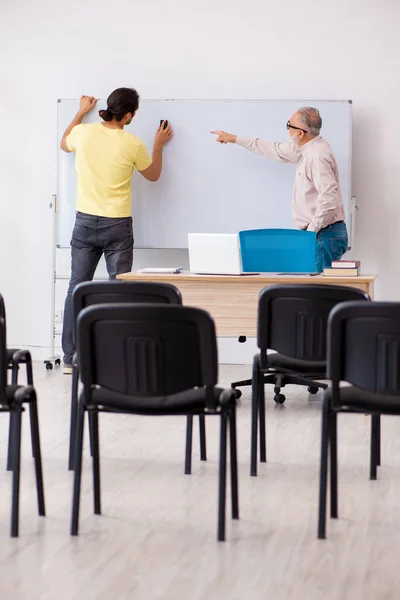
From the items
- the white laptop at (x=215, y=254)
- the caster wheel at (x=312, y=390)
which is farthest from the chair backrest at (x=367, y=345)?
the caster wheel at (x=312, y=390)

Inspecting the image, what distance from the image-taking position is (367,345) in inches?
114

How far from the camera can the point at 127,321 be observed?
2.90 metres

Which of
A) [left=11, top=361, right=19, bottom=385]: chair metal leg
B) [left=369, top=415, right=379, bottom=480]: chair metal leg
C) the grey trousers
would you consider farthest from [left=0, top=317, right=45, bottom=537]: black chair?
the grey trousers

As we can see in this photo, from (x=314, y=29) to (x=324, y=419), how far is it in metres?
4.63

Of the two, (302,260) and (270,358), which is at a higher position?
(302,260)

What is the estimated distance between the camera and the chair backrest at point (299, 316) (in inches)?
144

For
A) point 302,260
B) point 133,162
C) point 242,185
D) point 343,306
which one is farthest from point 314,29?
point 343,306

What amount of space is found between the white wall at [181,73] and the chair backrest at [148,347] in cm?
428

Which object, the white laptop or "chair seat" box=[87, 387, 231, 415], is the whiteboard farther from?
"chair seat" box=[87, 387, 231, 415]

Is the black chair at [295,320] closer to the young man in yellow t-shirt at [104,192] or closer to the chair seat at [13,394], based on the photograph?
the chair seat at [13,394]

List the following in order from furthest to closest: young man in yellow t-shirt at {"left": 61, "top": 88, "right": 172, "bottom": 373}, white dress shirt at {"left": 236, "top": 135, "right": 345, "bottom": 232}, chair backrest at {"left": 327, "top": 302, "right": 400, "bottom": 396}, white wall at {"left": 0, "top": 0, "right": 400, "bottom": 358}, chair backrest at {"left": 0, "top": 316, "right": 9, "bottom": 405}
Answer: white wall at {"left": 0, "top": 0, "right": 400, "bottom": 358} < young man in yellow t-shirt at {"left": 61, "top": 88, "right": 172, "bottom": 373} < white dress shirt at {"left": 236, "top": 135, "right": 345, "bottom": 232} < chair backrest at {"left": 0, "top": 316, "right": 9, "bottom": 405} < chair backrest at {"left": 327, "top": 302, "right": 400, "bottom": 396}

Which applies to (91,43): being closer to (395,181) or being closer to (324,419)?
(395,181)

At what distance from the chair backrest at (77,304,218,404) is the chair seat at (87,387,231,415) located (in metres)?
0.10

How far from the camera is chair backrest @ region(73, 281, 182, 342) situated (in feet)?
12.1
